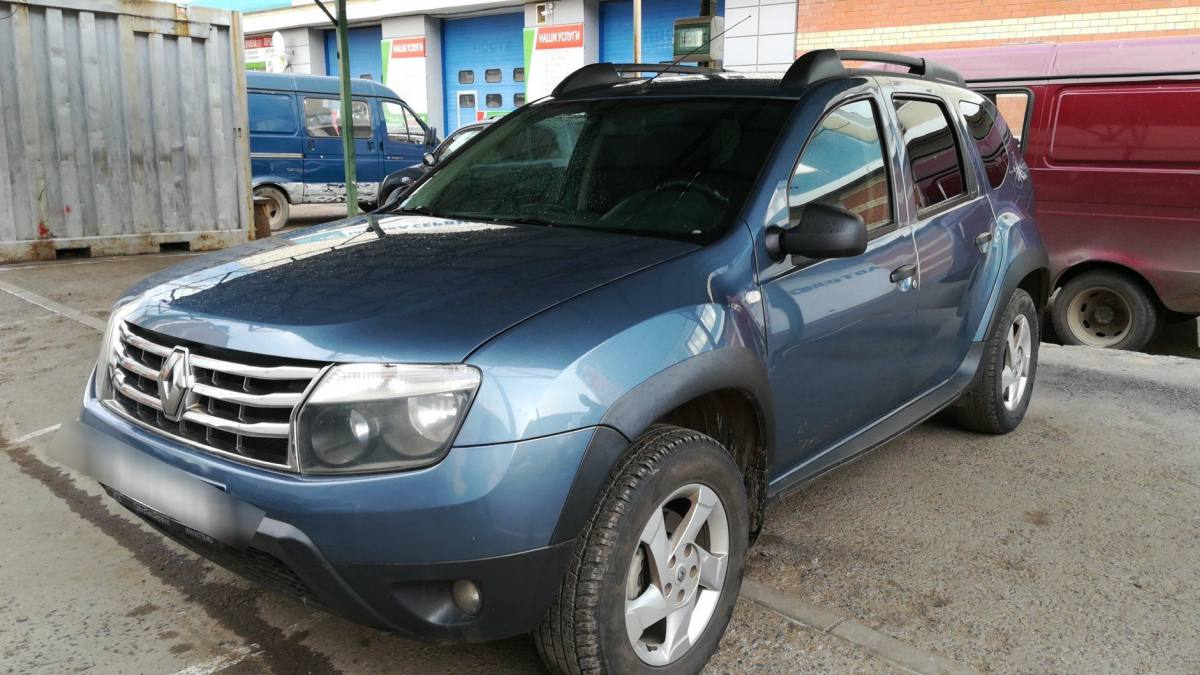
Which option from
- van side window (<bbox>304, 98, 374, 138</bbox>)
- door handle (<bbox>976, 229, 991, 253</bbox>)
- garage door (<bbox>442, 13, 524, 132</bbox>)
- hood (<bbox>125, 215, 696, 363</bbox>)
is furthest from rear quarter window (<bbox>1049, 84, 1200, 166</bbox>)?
garage door (<bbox>442, 13, 524, 132</bbox>)

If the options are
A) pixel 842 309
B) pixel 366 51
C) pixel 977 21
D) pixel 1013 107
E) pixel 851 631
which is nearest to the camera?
pixel 851 631

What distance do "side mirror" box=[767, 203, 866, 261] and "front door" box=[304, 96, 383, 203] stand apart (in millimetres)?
10899

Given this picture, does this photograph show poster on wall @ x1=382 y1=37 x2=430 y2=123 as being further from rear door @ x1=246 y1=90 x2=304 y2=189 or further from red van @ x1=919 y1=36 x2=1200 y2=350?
red van @ x1=919 y1=36 x2=1200 y2=350

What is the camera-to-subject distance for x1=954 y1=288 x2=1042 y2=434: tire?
414 cm

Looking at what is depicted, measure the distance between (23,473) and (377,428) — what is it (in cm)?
272

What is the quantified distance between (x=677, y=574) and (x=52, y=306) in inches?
250

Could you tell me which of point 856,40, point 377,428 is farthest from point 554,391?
point 856,40

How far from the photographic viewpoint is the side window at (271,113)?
41.0 feet

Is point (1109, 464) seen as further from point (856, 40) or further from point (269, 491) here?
point (856, 40)

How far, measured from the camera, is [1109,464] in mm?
4145

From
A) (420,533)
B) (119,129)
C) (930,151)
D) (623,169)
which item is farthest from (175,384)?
(119,129)

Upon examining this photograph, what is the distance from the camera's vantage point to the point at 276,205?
1305 cm

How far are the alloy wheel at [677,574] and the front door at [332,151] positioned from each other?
11.2 m

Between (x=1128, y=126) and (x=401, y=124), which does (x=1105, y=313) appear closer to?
(x=1128, y=126)
